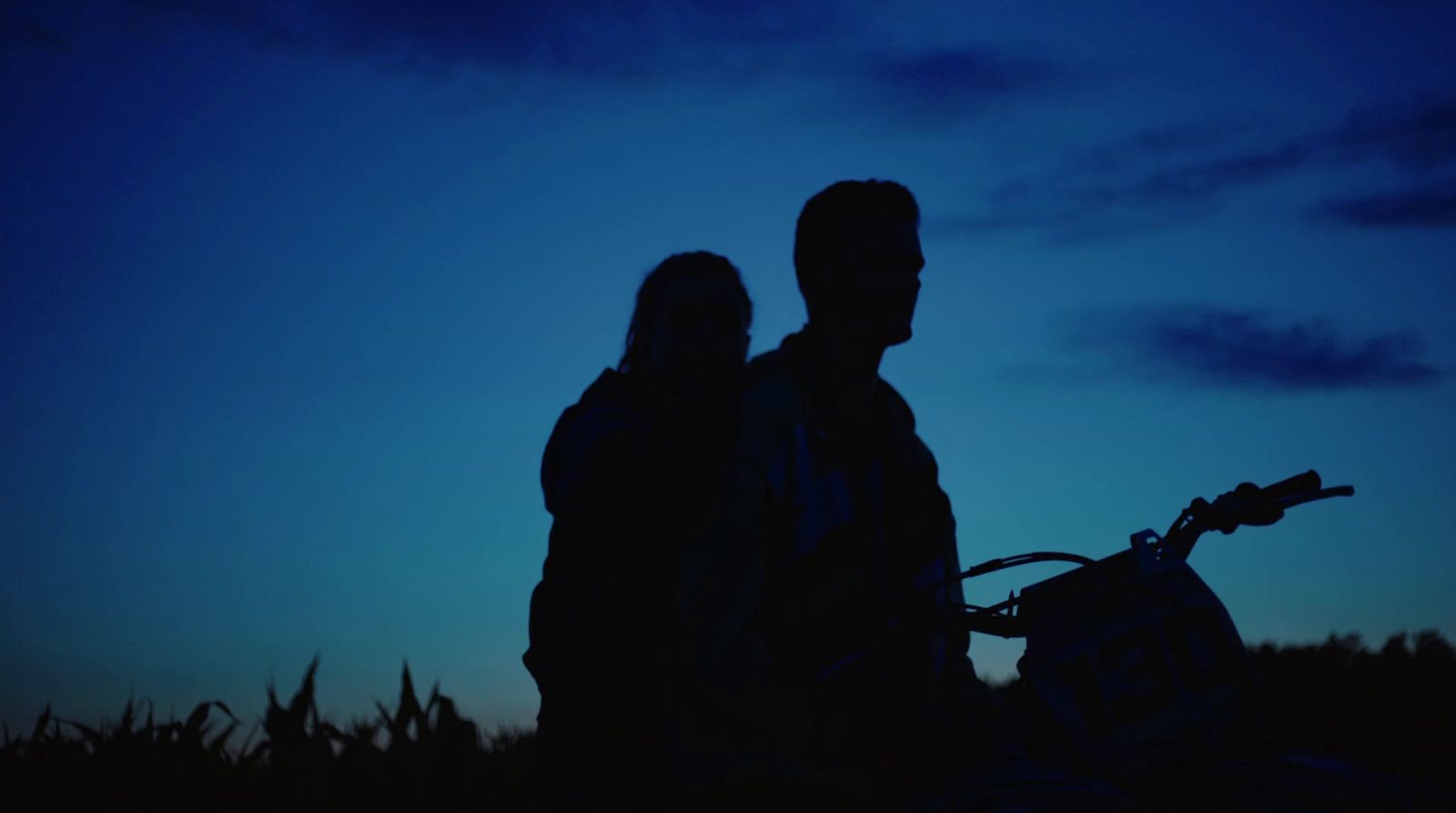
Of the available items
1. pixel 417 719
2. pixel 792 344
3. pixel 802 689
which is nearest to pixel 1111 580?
pixel 802 689

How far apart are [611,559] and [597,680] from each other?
16.0 inches

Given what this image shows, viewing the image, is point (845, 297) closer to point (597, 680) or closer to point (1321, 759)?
point (597, 680)

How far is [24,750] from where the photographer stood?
20.2ft

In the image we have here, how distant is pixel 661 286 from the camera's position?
4.59m

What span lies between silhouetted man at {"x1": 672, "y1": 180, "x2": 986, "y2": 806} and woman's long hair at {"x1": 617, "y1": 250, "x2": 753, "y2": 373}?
724 millimetres

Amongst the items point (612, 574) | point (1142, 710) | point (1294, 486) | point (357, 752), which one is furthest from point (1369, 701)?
point (357, 752)

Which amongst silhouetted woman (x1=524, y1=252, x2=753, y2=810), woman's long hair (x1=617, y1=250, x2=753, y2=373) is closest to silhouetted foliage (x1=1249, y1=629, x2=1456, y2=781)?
silhouetted woman (x1=524, y1=252, x2=753, y2=810)

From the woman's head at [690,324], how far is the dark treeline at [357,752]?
1827 millimetres

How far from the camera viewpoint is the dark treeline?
5.18m

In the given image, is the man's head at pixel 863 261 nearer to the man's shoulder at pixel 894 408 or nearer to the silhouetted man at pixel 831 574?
the silhouetted man at pixel 831 574

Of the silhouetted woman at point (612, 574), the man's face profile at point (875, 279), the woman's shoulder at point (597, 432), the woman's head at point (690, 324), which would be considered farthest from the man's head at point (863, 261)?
the woman's shoulder at point (597, 432)

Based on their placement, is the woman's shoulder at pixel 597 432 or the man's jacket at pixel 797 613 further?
the woman's shoulder at pixel 597 432

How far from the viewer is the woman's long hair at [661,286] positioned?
460 centimetres

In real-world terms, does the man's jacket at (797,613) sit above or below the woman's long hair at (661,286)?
below
